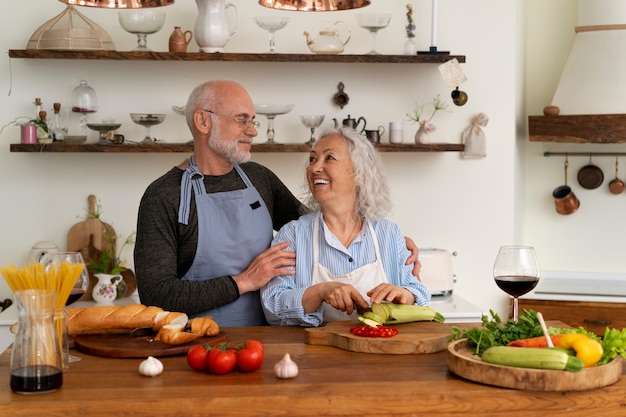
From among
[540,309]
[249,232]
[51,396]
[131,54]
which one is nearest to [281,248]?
[249,232]

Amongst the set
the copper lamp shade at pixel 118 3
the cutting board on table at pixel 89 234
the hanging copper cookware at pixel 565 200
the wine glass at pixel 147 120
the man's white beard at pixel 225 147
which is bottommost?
the cutting board on table at pixel 89 234

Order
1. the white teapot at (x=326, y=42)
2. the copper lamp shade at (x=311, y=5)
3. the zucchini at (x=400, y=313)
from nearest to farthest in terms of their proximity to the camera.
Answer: the zucchini at (x=400, y=313)
the copper lamp shade at (x=311, y=5)
the white teapot at (x=326, y=42)

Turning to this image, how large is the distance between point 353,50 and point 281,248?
5.88 feet

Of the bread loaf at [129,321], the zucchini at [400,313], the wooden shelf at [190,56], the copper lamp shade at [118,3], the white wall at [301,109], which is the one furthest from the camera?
the white wall at [301,109]

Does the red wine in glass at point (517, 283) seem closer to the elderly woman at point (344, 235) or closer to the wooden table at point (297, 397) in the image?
the wooden table at point (297, 397)

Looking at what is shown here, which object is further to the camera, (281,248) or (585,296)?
(585,296)

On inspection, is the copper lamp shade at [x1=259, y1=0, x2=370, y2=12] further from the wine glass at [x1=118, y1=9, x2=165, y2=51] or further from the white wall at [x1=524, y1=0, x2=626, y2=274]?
the white wall at [x1=524, y1=0, x2=626, y2=274]

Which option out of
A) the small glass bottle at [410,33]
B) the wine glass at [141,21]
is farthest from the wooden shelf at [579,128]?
the wine glass at [141,21]

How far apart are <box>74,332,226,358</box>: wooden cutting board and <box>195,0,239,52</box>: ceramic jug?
206 cm

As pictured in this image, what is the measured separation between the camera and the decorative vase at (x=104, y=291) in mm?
4160

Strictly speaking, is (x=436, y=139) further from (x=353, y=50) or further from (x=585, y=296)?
(x=585, y=296)

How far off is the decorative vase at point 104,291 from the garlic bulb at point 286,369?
227cm

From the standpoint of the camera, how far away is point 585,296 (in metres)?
4.54

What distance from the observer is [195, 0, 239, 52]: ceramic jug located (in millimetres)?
4133
